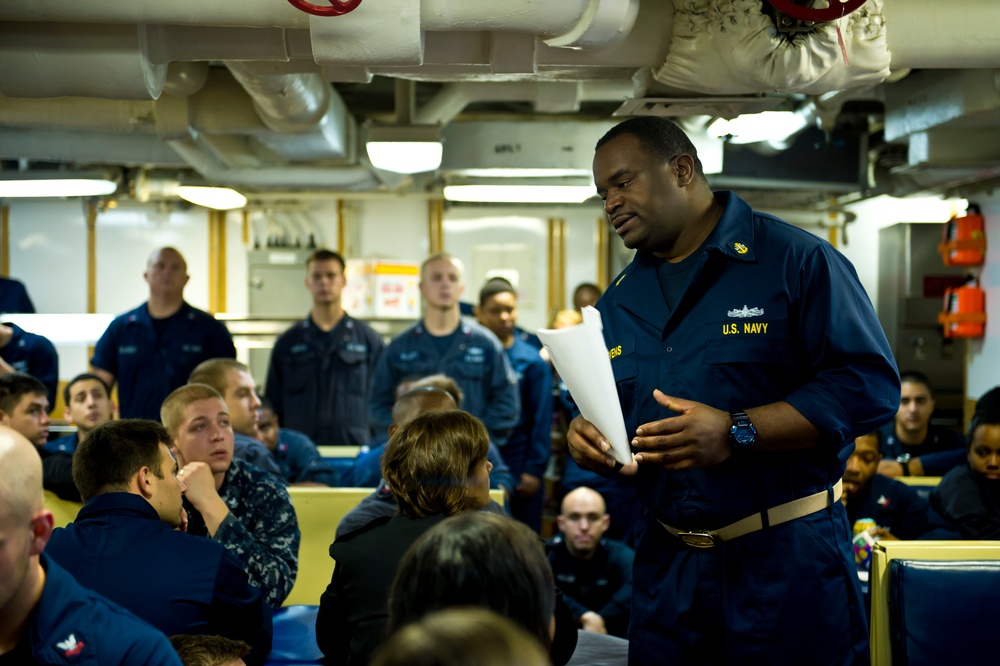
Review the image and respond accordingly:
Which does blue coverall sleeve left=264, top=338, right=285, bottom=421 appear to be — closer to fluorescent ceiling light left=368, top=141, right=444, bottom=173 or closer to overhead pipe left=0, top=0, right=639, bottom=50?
fluorescent ceiling light left=368, top=141, right=444, bottom=173

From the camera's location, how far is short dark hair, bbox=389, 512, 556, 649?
4.12 feet

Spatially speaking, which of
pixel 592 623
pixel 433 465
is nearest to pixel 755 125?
pixel 592 623

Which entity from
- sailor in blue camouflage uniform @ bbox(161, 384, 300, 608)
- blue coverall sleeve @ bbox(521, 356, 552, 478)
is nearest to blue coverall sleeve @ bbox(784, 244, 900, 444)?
sailor in blue camouflage uniform @ bbox(161, 384, 300, 608)

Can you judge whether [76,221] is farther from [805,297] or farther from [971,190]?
[805,297]

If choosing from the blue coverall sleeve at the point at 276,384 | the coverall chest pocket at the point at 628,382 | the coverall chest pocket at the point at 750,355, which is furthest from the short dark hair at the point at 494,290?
the coverall chest pocket at the point at 750,355

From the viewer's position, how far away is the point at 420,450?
2.12 metres

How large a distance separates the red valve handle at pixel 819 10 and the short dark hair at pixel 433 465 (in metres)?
1.42

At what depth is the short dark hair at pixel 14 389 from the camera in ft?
13.2

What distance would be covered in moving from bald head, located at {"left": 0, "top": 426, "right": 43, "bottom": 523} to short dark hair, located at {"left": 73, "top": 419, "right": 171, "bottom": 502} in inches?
28.8

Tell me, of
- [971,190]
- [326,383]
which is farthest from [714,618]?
[971,190]

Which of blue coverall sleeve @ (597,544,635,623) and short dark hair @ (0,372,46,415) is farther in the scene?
blue coverall sleeve @ (597,544,635,623)

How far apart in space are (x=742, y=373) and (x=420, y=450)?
0.73 metres

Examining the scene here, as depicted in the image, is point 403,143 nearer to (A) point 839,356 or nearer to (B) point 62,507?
(B) point 62,507

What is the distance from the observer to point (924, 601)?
2.62 metres
